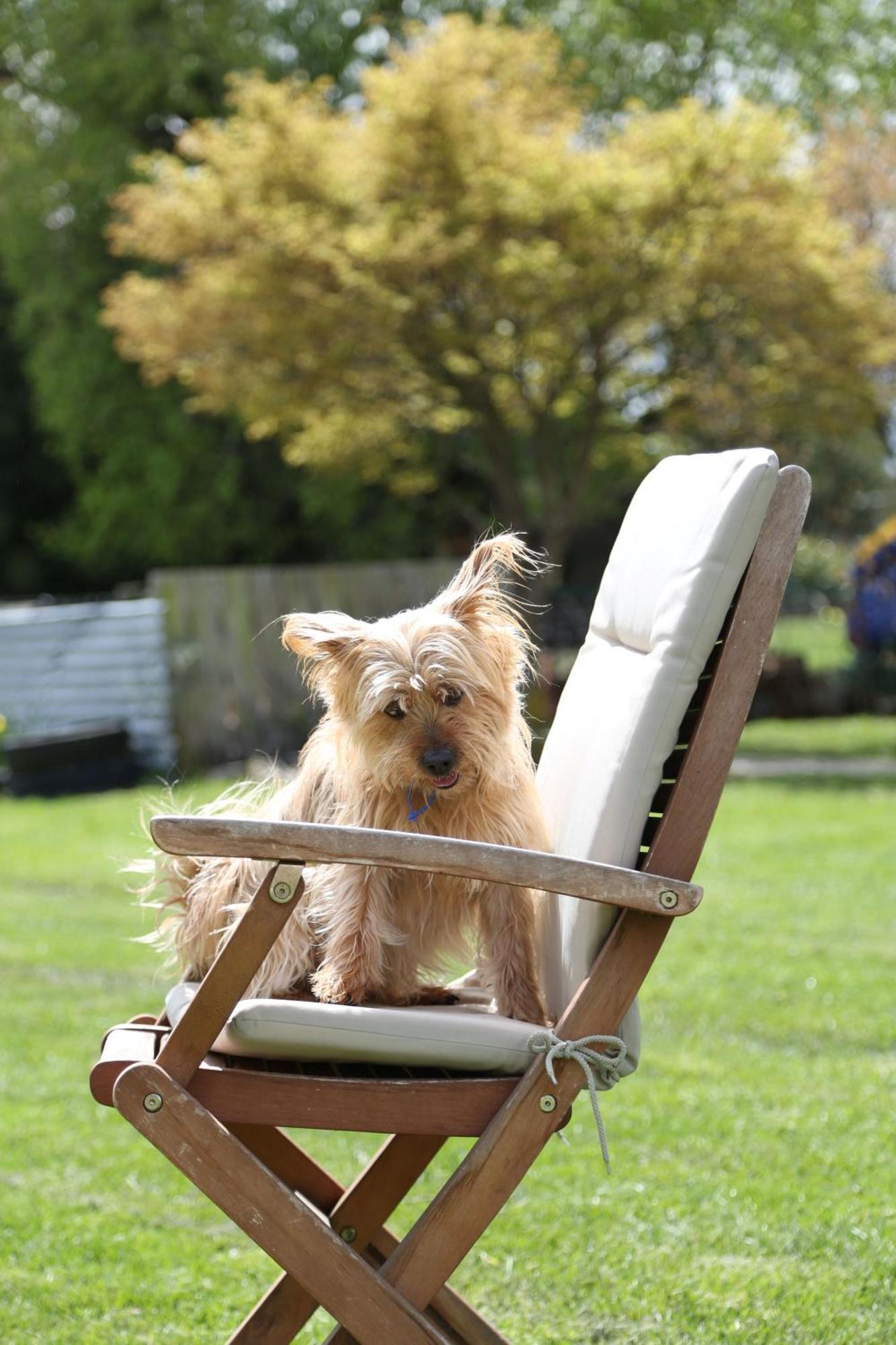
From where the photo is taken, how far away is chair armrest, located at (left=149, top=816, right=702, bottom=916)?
2.14m

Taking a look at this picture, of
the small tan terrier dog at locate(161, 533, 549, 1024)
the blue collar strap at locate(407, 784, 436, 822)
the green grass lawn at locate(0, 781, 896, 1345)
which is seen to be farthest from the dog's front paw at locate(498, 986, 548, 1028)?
the green grass lawn at locate(0, 781, 896, 1345)

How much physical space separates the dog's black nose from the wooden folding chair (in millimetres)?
324

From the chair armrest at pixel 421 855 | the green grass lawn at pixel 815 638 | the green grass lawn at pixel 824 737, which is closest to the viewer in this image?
the chair armrest at pixel 421 855

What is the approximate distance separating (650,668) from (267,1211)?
3.17ft

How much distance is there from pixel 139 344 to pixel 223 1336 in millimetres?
14190

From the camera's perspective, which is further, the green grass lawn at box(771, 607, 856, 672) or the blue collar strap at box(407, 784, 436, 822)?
the green grass lawn at box(771, 607, 856, 672)

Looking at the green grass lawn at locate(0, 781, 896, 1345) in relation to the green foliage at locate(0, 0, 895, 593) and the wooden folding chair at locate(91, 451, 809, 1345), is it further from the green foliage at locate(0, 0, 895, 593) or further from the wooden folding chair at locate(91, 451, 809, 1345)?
the green foliage at locate(0, 0, 895, 593)

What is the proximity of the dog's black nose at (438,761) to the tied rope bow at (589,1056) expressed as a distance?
0.48 m

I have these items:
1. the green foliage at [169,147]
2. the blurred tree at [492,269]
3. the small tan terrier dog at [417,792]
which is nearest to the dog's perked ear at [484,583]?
the small tan terrier dog at [417,792]

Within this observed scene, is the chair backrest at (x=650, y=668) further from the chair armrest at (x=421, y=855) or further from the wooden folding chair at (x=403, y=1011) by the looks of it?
the chair armrest at (x=421, y=855)

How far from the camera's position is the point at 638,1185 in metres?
3.74

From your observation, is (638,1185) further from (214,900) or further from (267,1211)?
(267,1211)

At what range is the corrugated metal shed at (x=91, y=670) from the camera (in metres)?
12.8

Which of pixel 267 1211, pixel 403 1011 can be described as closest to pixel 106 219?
pixel 403 1011
